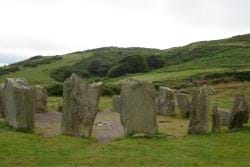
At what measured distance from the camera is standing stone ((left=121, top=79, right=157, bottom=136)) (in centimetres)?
3003

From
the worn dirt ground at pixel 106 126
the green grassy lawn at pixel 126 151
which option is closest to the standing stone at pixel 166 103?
the worn dirt ground at pixel 106 126

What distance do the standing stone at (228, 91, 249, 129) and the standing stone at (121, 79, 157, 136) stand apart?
5320 mm

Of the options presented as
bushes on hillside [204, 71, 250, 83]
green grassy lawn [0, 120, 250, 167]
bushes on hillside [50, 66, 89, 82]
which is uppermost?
bushes on hillside [50, 66, 89, 82]

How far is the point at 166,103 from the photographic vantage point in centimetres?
4534

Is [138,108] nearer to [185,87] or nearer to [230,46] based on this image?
[185,87]

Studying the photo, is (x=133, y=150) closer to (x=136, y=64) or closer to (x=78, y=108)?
(x=78, y=108)

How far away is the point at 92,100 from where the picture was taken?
2991 centimetres

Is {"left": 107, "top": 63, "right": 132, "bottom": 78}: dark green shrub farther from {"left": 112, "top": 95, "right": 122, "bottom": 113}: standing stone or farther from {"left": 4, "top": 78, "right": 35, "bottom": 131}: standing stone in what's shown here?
{"left": 4, "top": 78, "right": 35, "bottom": 131}: standing stone

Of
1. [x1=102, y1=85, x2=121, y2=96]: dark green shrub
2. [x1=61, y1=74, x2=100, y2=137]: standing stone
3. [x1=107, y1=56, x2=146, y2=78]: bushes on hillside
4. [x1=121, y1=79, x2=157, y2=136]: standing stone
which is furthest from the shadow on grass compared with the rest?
[x1=107, y1=56, x2=146, y2=78]: bushes on hillside

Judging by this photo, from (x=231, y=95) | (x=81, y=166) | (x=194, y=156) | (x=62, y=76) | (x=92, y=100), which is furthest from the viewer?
(x=62, y=76)

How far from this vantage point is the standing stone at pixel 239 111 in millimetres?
32250

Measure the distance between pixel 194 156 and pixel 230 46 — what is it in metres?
136

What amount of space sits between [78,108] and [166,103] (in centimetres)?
1691

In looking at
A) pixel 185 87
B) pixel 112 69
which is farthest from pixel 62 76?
pixel 185 87
